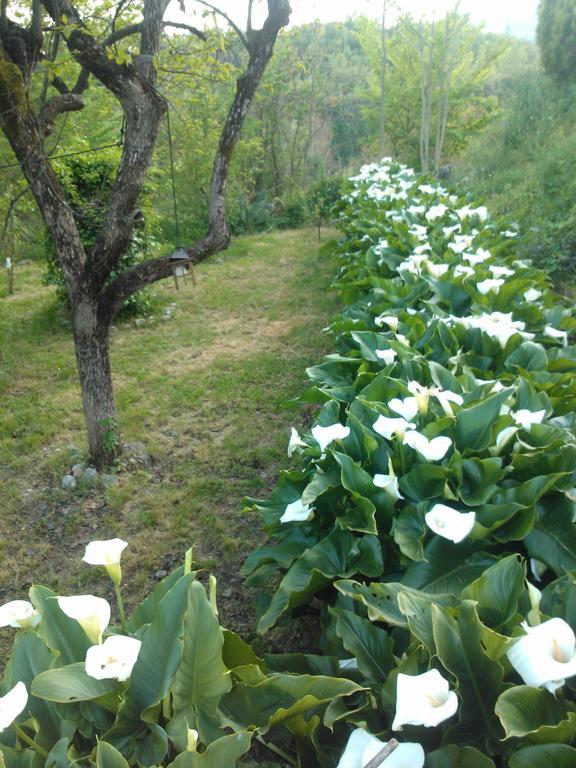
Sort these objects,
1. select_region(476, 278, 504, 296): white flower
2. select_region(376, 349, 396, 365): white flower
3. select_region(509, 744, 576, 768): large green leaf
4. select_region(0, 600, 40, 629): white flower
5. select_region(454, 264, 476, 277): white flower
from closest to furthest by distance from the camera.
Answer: select_region(509, 744, 576, 768): large green leaf, select_region(0, 600, 40, 629): white flower, select_region(376, 349, 396, 365): white flower, select_region(476, 278, 504, 296): white flower, select_region(454, 264, 476, 277): white flower

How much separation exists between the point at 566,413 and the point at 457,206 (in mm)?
4075

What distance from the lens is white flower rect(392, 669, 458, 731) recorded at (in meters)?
1.03

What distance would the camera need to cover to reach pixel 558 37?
11.5m

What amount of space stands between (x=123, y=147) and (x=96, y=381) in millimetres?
1410

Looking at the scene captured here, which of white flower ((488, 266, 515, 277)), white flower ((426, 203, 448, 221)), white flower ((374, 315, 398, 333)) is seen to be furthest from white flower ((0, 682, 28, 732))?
white flower ((426, 203, 448, 221))

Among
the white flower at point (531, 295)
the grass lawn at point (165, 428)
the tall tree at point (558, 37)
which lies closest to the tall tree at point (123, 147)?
the grass lawn at point (165, 428)

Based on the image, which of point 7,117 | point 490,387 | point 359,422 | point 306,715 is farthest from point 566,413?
point 7,117

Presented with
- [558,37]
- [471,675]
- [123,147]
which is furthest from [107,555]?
[558,37]

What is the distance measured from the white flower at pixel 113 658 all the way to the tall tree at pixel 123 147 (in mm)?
2562

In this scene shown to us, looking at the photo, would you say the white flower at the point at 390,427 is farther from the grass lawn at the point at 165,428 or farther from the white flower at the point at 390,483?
the grass lawn at the point at 165,428

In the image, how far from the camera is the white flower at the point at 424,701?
103 centimetres

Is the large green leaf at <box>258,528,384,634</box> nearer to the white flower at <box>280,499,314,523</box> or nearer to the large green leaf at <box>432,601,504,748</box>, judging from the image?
the white flower at <box>280,499,314,523</box>

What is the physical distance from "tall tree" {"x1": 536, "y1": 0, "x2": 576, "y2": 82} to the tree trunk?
11.7 m

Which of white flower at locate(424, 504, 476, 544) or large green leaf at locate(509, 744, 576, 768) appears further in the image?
white flower at locate(424, 504, 476, 544)
